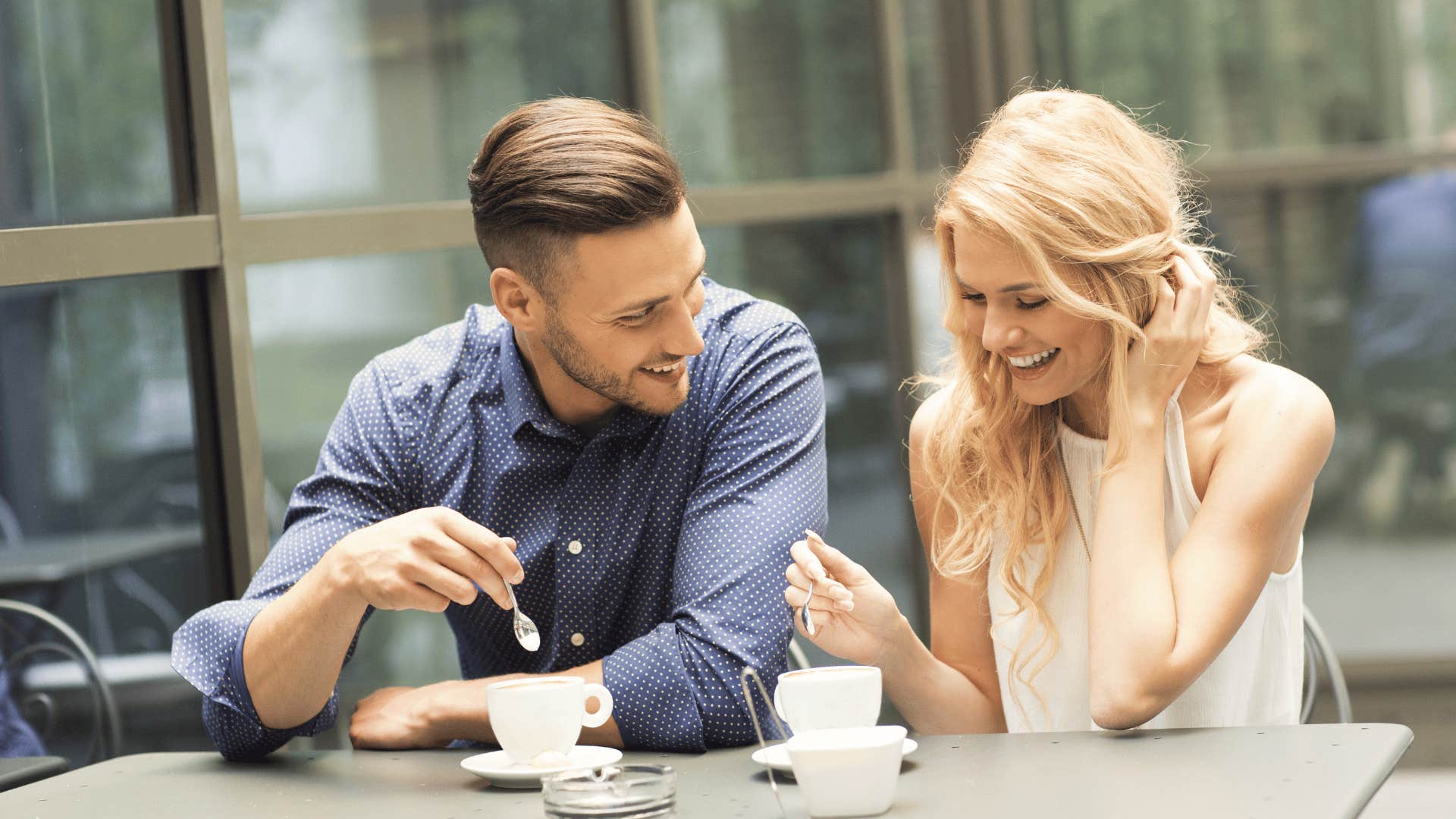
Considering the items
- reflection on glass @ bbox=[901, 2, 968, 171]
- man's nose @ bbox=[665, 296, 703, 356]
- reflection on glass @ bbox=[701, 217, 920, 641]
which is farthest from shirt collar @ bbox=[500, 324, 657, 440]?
reflection on glass @ bbox=[901, 2, 968, 171]

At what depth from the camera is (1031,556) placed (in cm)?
194

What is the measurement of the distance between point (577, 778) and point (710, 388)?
715 mm

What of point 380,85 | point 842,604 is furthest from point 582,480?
point 380,85

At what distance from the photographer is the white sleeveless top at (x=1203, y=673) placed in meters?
1.83

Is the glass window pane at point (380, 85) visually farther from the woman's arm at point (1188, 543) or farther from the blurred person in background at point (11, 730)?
the woman's arm at point (1188, 543)

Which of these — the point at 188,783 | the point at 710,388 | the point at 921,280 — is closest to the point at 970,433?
the point at 710,388

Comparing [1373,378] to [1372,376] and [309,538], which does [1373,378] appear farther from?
[309,538]

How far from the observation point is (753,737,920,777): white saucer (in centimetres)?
139

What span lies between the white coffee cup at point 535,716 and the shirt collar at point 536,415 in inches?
20.0

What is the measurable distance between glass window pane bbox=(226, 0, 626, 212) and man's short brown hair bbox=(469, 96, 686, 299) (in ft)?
1.86

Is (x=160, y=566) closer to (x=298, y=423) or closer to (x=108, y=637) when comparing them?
(x=108, y=637)

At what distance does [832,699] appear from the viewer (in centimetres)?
136

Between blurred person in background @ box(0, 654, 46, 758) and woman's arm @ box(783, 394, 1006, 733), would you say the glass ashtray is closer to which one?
woman's arm @ box(783, 394, 1006, 733)

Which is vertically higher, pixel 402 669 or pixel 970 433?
pixel 970 433
